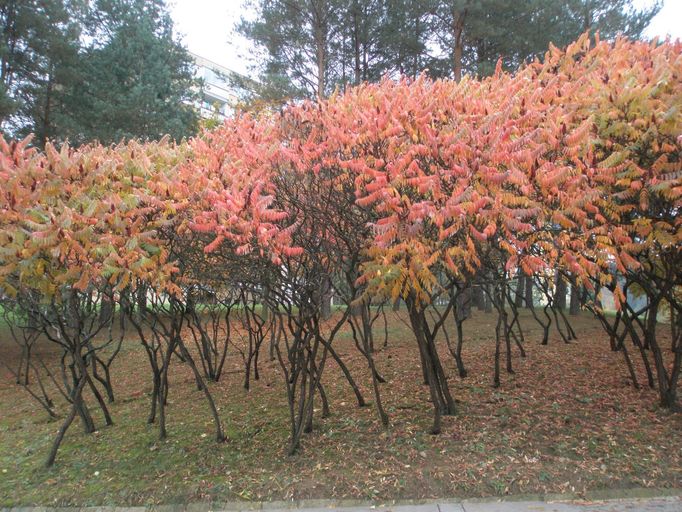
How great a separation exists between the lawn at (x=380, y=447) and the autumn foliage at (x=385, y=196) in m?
0.59

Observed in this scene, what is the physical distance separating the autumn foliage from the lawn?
0.59m

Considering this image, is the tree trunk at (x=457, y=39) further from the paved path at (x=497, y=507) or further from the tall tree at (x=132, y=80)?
the paved path at (x=497, y=507)

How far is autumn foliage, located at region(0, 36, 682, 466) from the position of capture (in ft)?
14.0

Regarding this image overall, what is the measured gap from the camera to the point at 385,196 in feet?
13.9

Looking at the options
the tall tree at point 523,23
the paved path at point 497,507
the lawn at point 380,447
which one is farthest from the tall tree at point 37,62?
the paved path at point 497,507

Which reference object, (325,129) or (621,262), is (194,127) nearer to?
(325,129)

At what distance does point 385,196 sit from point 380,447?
117 inches

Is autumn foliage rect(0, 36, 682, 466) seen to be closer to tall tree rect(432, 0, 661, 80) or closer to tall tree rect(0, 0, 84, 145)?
tall tree rect(432, 0, 661, 80)

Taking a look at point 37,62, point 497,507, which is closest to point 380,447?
point 497,507

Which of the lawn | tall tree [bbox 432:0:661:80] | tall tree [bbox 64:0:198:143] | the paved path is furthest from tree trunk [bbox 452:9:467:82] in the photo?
the paved path

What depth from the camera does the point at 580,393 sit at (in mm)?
7070

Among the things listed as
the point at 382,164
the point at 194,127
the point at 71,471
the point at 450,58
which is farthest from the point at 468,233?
the point at 194,127

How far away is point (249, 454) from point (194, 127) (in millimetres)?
13317

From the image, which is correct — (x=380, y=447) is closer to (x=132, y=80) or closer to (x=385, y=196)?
(x=385, y=196)
